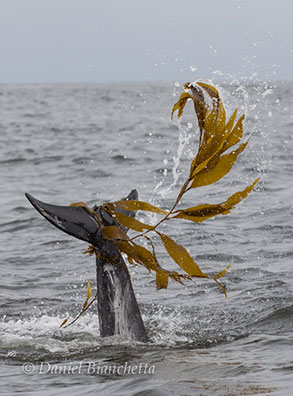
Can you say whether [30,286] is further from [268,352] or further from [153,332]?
[268,352]

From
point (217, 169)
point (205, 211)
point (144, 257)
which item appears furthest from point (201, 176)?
point (144, 257)

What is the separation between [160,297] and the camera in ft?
33.2

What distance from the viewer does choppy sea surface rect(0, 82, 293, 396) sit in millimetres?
6598

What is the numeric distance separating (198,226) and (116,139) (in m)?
18.8

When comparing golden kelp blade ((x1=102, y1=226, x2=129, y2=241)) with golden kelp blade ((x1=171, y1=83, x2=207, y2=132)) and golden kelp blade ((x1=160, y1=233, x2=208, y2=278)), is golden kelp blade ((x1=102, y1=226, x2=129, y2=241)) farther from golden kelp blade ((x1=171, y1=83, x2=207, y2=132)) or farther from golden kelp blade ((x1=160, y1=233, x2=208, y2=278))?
golden kelp blade ((x1=171, y1=83, x2=207, y2=132))

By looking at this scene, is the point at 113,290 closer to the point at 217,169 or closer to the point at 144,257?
the point at 144,257

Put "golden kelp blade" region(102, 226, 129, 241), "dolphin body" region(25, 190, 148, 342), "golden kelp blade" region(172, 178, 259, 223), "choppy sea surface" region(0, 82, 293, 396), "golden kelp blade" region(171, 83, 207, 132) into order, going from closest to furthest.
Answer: "choppy sea surface" region(0, 82, 293, 396) < "golden kelp blade" region(171, 83, 207, 132) < "golden kelp blade" region(172, 178, 259, 223) < "golden kelp blade" region(102, 226, 129, 241) < "dolphin body" region(25, 190, 148, 342)

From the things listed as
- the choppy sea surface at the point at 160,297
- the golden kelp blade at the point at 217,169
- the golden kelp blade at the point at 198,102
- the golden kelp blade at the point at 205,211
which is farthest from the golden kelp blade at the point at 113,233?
the golden kelp blade at the point at 198,102

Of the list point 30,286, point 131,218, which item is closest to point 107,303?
point 131,218

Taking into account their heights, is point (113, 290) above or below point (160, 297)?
above

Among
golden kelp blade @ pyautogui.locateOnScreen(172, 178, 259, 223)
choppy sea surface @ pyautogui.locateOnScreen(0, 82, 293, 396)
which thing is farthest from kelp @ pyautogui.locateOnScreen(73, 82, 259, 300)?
choppy sea surface @ pyautogui.locateOnScreen(0, 82, 293, 396)

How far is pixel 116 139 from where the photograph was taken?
33.1m

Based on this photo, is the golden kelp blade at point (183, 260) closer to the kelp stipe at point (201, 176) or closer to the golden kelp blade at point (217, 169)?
the kelp stipe at point (201, 176)

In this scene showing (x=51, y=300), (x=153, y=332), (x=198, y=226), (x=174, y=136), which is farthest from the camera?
A: (x=174, y=136)
